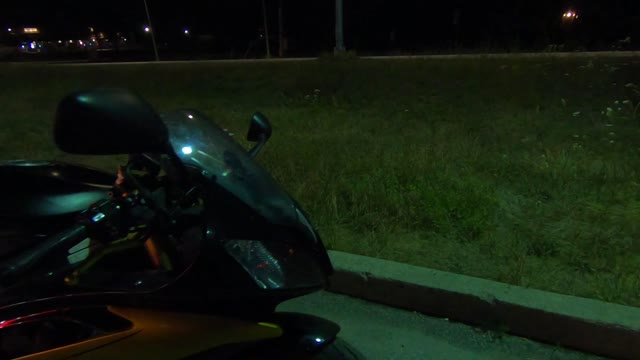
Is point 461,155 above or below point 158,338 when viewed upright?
below

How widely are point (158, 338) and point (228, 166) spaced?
1.83ft

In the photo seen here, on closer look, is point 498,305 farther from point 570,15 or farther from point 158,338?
point 570,15

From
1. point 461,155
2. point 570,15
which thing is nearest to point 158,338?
point 461,155

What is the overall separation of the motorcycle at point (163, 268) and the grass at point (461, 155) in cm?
223

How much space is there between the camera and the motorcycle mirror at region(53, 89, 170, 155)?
4.72 ft

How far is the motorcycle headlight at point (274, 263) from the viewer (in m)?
1.63

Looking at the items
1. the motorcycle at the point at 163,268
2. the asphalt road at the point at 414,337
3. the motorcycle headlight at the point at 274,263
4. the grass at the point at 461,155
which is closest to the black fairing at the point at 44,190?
the motorcycle at the point at 163,268

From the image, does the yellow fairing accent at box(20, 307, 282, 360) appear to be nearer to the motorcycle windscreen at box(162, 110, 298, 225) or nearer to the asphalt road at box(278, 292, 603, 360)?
the motorcycle windscreen at box(162, 110, 298, 225)

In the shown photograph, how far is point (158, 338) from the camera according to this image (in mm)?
1630

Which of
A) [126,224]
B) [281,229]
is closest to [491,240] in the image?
[281,229]

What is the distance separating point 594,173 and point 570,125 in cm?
271

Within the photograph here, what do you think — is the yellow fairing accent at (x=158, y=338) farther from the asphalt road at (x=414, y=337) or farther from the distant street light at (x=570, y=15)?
the distant street light at (x=570, y=15)

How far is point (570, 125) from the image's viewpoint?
7992mm

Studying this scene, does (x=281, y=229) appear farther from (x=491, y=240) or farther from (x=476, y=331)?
(x=491, y=240)
